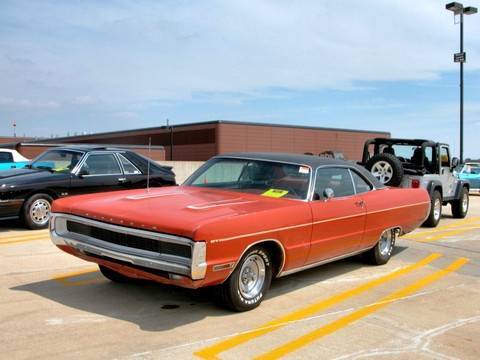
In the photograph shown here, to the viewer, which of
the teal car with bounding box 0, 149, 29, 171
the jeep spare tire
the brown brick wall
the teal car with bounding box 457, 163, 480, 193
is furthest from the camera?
the brown brick wall

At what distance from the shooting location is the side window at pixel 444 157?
40.5ft

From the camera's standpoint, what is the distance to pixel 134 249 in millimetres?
4574

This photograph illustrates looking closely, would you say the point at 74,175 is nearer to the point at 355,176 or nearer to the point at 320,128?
the point at 355,176

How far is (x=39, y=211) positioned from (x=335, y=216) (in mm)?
5813

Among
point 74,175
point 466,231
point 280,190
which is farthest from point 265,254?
point 466,231

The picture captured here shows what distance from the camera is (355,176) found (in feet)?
22.4

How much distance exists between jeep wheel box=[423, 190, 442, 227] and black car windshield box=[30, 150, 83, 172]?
24.3 ft

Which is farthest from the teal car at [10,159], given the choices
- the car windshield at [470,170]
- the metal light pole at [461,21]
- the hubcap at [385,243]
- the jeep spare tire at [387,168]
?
the metal light pole at [461,21]

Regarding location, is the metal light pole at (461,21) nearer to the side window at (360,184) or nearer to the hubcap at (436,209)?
the hubcap at (436,209)

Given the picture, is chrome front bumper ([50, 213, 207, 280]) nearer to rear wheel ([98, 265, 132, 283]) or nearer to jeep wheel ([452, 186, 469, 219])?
rear wheel ([98, 265, 132, 283])

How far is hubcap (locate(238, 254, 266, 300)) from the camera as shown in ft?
16.0

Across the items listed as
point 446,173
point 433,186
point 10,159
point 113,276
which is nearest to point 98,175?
point 113,276

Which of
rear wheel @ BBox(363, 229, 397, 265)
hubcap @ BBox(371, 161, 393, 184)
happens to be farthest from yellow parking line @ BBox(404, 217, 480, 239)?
rear wheel @ BBox(363, 229, 397, 265)

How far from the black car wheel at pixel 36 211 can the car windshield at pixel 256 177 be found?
4.06 metres
